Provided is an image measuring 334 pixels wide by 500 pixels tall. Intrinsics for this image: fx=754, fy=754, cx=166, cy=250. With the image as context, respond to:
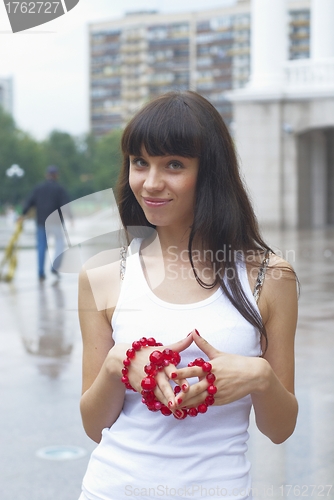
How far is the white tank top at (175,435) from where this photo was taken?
1531 millimetres

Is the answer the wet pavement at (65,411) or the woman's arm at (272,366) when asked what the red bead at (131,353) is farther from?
the wet pavement at (65,411)

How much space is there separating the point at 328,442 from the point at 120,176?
2625mm

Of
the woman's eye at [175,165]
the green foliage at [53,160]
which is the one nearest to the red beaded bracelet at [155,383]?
the woman's eye at [175,165]

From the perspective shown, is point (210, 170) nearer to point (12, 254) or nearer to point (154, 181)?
point (154, 181)

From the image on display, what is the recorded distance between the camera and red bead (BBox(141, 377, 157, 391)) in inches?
56.6

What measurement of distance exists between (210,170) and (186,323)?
1.10 feet

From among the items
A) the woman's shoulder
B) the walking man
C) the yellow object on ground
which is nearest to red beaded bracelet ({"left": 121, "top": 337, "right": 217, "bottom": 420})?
the woman's shoulder

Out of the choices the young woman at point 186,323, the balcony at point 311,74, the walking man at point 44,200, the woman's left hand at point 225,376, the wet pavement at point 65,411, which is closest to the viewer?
the woman's left hand at point 225,376

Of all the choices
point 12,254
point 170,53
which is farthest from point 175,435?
point 170,53

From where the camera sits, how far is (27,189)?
234 feet

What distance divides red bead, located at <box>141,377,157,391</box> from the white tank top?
0.14m

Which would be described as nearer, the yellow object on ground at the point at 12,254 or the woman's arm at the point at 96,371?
the woman's arm at the point at 96,371

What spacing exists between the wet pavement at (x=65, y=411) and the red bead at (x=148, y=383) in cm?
91

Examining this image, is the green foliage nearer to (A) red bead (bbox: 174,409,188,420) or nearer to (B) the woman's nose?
(B) the woman's nose
